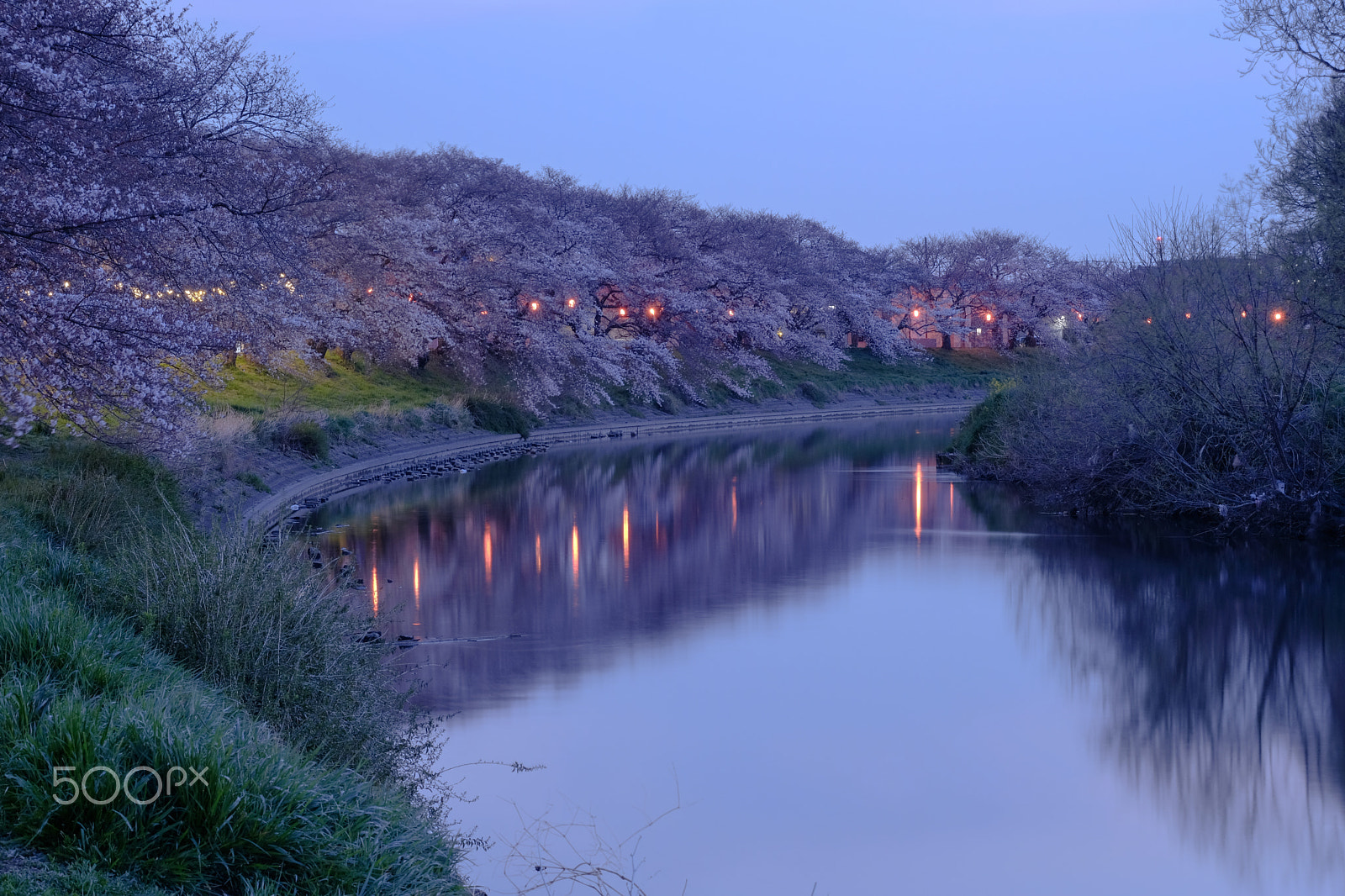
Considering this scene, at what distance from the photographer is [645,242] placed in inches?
2355

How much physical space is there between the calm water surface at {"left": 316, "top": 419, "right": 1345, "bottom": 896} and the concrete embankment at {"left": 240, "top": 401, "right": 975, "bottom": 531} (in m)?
1.50

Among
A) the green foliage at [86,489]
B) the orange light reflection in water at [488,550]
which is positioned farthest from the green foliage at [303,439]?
the green foliage at [86,489]

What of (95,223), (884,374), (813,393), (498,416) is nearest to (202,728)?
(95,223)

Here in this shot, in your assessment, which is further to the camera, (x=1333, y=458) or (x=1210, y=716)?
(x=1333, y=458)

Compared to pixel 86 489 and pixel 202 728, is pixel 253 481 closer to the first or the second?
pixel 86 489

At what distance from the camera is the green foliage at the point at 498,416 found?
40.4 m

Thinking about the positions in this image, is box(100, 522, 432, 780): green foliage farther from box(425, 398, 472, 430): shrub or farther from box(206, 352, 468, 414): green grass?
box(425, 398, 472, 430): shrub

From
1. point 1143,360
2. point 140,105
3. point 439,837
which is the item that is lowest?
point 439,837

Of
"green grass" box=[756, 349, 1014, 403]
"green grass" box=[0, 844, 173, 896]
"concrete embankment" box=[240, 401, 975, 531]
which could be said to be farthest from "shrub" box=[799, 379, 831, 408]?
"green grass" box=[0, 844, 173, 896]

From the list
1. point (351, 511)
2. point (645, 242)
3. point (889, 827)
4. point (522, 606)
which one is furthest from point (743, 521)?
point (645, 242)

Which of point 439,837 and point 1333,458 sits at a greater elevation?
point 1333,458

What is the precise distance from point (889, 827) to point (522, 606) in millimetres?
7903

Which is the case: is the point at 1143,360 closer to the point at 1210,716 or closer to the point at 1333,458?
the point at 1333,458

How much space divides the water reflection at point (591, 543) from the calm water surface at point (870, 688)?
9 centimetres
